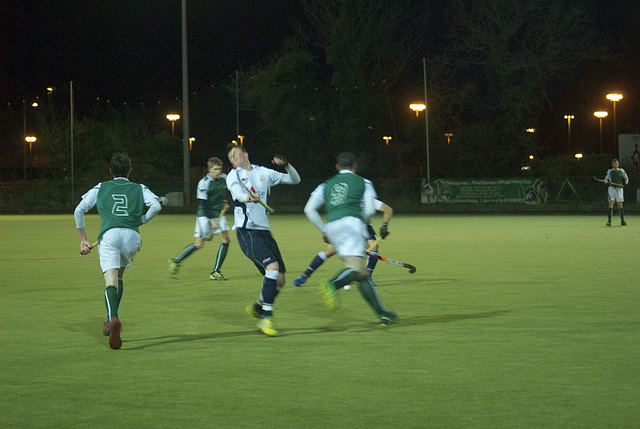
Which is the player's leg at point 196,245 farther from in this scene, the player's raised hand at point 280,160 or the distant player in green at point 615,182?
the distant player in green at point 615,182

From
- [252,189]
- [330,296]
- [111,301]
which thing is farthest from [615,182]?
[111,301]

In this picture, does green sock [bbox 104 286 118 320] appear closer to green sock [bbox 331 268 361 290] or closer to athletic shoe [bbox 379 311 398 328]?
green sock [bbox 331 268 361 290]

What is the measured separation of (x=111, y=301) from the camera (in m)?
7.72

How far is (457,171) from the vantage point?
45.4 meters

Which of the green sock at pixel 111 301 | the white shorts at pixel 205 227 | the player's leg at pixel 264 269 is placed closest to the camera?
the green sock at pixel 111 301

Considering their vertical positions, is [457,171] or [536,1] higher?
[536,1]

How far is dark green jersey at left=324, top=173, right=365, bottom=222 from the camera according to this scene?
27.8 feet

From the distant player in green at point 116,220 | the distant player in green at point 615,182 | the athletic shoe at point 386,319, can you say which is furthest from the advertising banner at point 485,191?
the distant player in green at point 116,220

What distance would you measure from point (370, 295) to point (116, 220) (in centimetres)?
256

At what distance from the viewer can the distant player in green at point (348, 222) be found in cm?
836

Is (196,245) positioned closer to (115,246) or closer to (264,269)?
(264,269)

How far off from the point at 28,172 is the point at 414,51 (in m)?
34.5

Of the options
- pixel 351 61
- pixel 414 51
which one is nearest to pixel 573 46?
pixel 414 51

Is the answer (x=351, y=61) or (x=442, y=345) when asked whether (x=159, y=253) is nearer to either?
(x=442, y=345)
